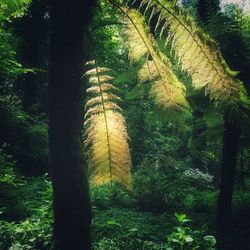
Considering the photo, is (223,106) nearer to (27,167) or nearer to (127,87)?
(27,167)

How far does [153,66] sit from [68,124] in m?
0.79

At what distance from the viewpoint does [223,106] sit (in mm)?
2223

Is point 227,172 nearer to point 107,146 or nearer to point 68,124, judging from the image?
point 68,124

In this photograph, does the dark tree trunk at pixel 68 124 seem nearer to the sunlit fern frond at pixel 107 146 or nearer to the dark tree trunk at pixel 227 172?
the sunlit fern frond at pixel 107 146

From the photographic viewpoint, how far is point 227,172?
9516 mm

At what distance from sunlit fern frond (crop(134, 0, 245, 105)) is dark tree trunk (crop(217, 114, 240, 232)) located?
6.80m

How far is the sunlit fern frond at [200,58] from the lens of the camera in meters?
2.21

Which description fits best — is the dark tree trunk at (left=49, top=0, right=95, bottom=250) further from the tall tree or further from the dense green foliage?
the tall tree

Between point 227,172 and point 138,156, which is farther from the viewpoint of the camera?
point 138,156

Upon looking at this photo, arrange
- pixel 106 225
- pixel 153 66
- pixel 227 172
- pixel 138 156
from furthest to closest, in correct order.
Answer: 1. pixel 138 156
2. pixel 227 172
3. pixel 106 225
4. pixel 153 66

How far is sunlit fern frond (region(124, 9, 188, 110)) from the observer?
245 centimetres

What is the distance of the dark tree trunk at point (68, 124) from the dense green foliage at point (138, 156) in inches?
7.3

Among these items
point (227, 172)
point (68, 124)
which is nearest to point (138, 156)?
point (227, 172)

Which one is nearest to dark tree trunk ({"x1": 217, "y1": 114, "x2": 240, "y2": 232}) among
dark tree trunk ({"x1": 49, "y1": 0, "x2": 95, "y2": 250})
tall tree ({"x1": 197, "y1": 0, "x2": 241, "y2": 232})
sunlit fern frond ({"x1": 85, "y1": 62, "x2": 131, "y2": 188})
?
tall tree ({"x1": 197, "y1": 0, "x2": 241, "y2": 232})
